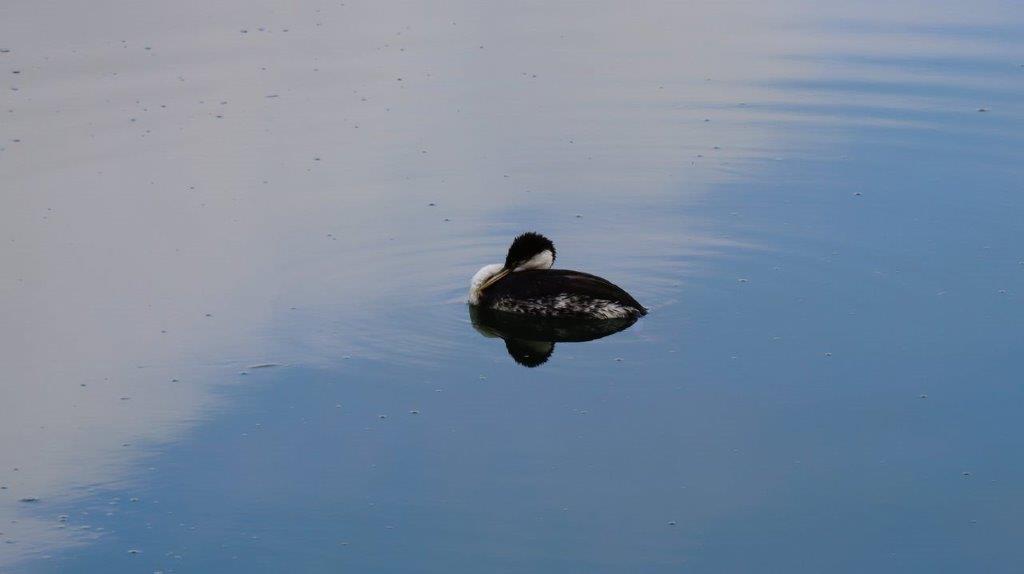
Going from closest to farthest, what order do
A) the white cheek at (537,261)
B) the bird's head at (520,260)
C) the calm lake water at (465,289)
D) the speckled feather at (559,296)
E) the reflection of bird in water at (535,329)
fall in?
1. the calm lake water at (465,289)
2. the reflection of bird in water at (535,329)
3. the speckled feather at (559,296)
4. the bird's head at (520,260)
5. the white cheek at (537,261)

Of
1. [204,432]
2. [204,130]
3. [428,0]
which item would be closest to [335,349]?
[204,432]

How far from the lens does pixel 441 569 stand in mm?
6926

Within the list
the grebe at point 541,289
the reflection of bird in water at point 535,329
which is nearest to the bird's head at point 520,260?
the grebe at point 541,289

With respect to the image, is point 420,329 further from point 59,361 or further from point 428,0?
point 428,0

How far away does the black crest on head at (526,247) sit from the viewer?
1066 centimetres

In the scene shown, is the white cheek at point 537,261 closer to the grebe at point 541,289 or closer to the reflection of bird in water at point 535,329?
the grebe at point 541,289

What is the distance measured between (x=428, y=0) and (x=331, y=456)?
43.6ft

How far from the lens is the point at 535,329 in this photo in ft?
34.2

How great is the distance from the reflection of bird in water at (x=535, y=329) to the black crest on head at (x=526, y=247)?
0.41 m

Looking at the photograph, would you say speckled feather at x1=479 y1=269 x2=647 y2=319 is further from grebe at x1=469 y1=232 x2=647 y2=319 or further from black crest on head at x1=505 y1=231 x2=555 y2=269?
black crest on head at x1=505 y1=231 x2=555 y2=269

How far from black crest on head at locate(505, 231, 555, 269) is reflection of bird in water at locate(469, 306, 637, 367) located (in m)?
0.41

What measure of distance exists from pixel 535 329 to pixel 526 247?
60 cm

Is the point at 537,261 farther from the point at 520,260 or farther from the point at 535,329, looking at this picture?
the point at 535,329

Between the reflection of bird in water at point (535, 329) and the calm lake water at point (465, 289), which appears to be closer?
the calm lake water at point (465, 289)
